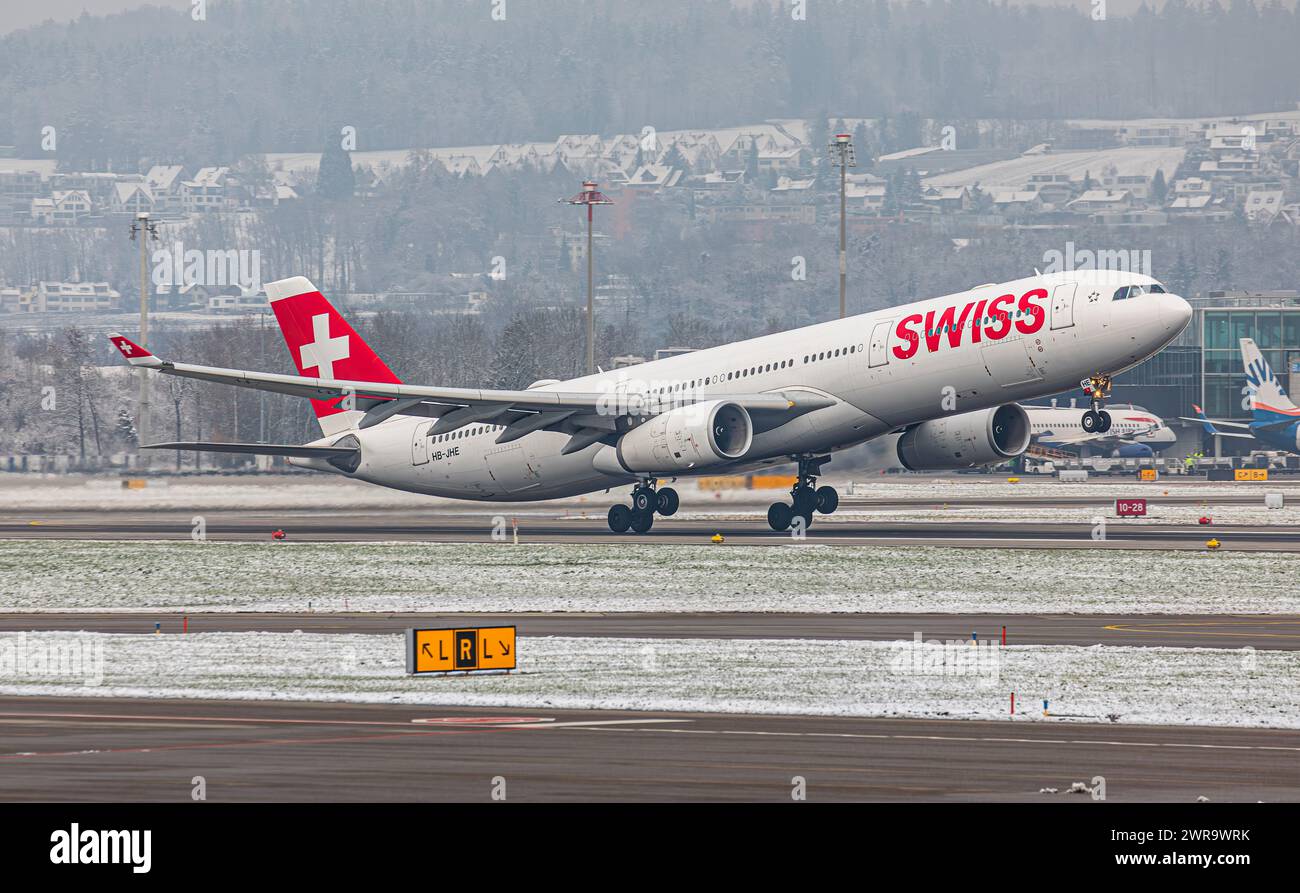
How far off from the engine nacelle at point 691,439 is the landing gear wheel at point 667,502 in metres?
3.86

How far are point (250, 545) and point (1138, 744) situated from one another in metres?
39.2

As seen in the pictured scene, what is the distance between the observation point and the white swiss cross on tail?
65500 mm

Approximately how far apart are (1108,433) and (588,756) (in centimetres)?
13460

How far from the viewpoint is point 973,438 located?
60062 millimetres

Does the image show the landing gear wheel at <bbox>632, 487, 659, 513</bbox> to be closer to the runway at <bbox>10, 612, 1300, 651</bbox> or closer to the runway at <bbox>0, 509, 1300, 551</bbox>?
the runway at <bbox>0, 509, 1300, 551</bbox>

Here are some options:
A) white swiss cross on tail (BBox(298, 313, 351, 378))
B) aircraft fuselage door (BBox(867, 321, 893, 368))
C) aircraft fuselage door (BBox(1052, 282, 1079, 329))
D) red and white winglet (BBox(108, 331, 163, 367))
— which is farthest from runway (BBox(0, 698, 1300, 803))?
white swiss cross on tail (BBox(298, 313, 351, 378))

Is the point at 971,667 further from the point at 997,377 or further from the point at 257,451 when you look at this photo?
the point at 257,451

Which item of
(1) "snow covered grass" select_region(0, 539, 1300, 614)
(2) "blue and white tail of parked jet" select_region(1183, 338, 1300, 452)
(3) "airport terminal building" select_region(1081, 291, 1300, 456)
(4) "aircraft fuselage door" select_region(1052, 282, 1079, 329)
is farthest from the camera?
(3) "airport terminal building" select_region(1081, 291, 1300, 456)

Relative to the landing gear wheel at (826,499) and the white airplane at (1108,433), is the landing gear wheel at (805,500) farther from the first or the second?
the white airplane at (1108,433)

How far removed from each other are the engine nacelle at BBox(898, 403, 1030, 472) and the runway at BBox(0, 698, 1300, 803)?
1408 inches

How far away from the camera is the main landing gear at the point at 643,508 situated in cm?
6156

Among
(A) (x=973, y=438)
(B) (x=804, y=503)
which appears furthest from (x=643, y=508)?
(A) (x=973, y=438)

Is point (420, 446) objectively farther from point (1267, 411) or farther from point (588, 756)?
point (1267, 411)
